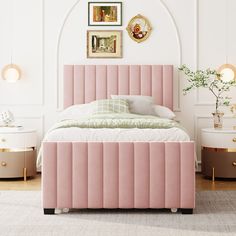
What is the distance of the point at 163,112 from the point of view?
582 cm

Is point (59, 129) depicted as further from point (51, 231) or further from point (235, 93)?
point (235, 93)

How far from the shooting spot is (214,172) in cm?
575

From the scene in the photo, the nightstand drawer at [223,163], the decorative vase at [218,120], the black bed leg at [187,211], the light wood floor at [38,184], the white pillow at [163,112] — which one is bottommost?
the light wood floor at [38,184]

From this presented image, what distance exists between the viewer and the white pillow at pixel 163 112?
5.79 metres

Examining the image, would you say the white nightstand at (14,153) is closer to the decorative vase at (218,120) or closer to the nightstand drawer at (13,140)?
the nightstand drawer at (13,140)

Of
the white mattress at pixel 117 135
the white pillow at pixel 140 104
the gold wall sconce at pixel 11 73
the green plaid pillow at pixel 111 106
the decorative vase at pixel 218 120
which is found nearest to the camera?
the white mattress at pixel 117 135

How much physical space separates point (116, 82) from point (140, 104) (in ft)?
1.91

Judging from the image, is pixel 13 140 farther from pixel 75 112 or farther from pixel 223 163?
pixel 223 163

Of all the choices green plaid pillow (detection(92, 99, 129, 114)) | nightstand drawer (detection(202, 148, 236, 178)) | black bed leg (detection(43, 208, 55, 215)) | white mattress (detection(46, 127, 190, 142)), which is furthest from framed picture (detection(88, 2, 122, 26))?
black bed leg (detection(43, 208, 55, 215))

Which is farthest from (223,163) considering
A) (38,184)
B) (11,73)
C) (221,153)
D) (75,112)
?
(11,73)

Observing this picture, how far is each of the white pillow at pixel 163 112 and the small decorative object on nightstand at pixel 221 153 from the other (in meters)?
0.42

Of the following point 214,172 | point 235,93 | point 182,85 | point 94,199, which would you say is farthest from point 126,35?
point 94,199

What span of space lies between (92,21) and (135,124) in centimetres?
222

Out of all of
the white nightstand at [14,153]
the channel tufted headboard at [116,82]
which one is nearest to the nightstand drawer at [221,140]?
the channel tufted headboard at [116,82]
